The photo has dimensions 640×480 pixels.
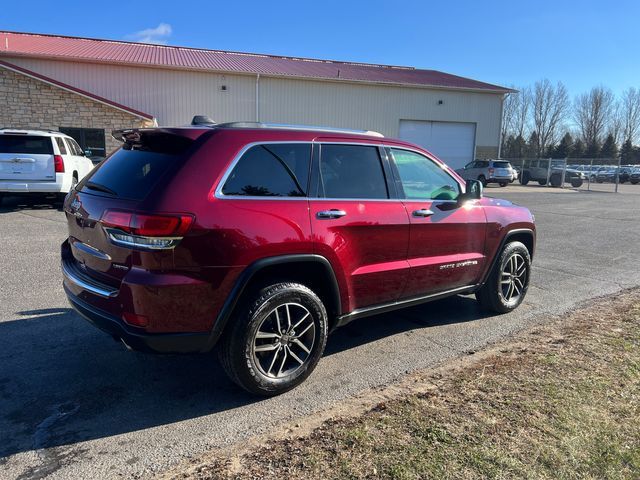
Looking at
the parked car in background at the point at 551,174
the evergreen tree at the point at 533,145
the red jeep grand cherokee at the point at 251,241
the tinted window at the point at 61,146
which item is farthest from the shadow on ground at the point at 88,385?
the evergreen tree at the point at 533,145

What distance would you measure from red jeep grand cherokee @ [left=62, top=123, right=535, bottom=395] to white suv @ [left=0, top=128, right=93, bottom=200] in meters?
8.49

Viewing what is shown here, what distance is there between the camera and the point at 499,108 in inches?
1281

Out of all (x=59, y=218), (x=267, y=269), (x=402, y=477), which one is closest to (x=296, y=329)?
(x=267, y=269)

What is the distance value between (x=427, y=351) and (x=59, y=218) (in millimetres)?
9378

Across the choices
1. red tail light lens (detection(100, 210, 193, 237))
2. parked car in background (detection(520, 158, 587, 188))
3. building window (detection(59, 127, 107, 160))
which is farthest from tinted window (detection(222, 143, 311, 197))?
parked car in background (detection(520, 158, 587, 188))

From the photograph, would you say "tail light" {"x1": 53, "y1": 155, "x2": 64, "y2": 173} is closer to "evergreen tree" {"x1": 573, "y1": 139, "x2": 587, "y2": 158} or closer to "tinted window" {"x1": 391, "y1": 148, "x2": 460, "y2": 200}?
"tinted window" {"x1": 391, "y1": 148, "x2": 460, "y2": 200}

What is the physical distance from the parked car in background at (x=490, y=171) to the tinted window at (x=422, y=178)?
25.9 metres

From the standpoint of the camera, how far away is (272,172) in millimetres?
3426

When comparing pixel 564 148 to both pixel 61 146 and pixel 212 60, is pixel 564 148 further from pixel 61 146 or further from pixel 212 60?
pixel 61 146

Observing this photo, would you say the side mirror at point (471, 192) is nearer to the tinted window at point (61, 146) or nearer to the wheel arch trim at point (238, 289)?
the wheel arch trim at point (238, 289)

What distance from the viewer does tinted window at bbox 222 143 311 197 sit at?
3250 millimetres

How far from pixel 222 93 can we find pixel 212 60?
345cm

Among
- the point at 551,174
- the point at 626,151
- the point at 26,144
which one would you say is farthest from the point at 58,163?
the point at 626,151

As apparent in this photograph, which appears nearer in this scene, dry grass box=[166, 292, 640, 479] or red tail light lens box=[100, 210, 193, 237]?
dry grass box=[166, 292, 640, 479]
